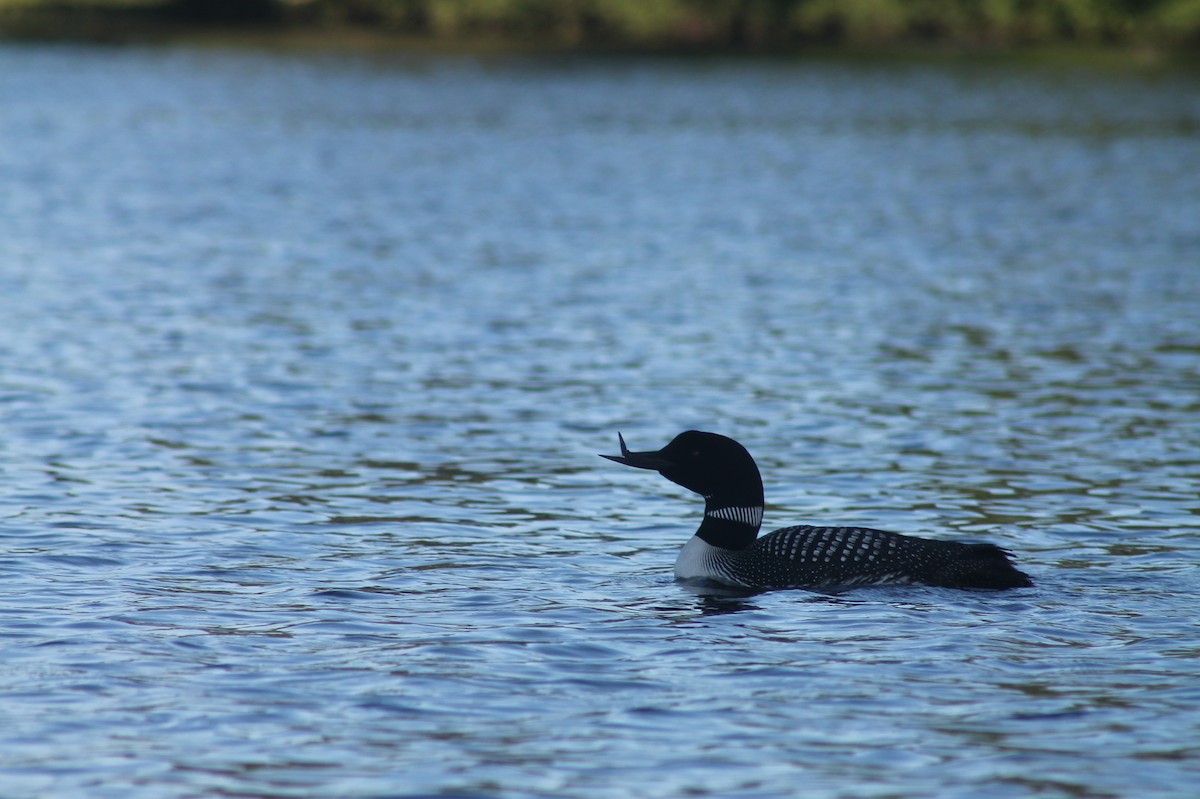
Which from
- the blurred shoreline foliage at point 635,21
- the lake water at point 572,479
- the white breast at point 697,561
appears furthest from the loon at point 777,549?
the blurred shoreline foliage at point 635,21

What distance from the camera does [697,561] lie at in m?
11.0

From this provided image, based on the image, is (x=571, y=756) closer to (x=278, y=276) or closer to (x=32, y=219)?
(x=278, y=276)

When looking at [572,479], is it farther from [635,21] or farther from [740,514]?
[635,21]

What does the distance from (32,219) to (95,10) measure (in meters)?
61.6

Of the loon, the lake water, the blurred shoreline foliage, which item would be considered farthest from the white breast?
the blurred shoreline foliage

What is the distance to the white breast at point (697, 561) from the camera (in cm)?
1097

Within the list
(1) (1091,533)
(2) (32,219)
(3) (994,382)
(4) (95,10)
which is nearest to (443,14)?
(4) (95,10)

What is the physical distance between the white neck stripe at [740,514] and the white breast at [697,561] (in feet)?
0.66

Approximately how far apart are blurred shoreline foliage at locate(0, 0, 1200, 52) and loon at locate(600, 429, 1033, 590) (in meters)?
76.7

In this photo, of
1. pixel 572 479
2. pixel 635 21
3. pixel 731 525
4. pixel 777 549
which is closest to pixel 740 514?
pixel 731 525

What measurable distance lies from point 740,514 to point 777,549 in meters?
0.38

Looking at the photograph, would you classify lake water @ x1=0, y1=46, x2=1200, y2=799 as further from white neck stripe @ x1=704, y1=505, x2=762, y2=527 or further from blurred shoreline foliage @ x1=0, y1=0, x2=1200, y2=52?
blurred shoreline foliage @ x1=0, y1=0, x2=1200, y2=52

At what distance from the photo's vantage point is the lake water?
8.02 metres

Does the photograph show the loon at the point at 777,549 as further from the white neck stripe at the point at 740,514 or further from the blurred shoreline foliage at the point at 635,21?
the blurred shoreline foliage at the point at 635,21
